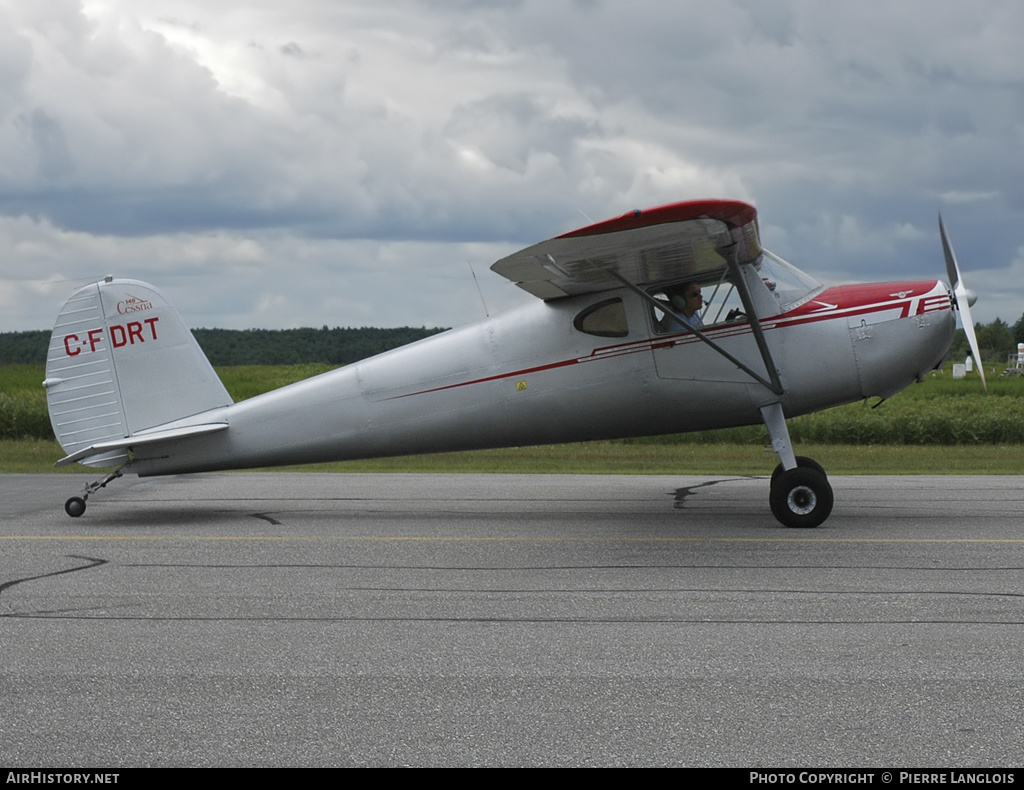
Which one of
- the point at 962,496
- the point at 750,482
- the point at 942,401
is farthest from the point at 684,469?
the point at 942,401

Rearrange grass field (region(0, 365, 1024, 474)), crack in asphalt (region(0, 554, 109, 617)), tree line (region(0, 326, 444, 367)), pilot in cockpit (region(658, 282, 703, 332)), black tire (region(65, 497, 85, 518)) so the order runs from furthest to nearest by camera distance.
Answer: tree line (region(0, 326, 444, 367)), grass field (region(0, 365, 1024, 474)), black tire (region(65, 497, 85, 518)), pilot in cockpit (region(658, 282, 703, 332)), crack in asphalt (region(0, 554, 109, 617))

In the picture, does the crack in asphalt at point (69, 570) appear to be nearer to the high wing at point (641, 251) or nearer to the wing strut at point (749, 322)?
the high wing at point (641, 251)

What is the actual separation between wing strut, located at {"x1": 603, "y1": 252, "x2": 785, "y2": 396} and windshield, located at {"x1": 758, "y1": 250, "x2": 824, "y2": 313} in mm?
343

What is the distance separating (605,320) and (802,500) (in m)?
2.65

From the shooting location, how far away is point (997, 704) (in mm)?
4656

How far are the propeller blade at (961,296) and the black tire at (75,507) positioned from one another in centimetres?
937

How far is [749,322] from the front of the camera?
1038 centimetres

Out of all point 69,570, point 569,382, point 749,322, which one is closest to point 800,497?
point 749,322

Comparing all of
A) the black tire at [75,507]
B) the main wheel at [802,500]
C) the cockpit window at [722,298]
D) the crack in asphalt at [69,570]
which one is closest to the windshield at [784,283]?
the cockpit window at [722,298]

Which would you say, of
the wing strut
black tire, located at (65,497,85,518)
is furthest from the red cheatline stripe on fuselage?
black tire, located at (65,497,85,518)

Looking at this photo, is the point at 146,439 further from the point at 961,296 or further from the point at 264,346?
the point at 264,346

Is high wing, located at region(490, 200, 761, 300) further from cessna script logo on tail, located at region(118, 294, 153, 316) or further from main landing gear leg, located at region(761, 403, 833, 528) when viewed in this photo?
cessna script logo on tail, located at region(118, 294, 153, 316)

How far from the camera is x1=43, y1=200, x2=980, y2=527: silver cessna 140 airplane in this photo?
10.4 metres

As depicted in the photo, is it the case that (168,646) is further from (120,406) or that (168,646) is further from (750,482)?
(750,482)
